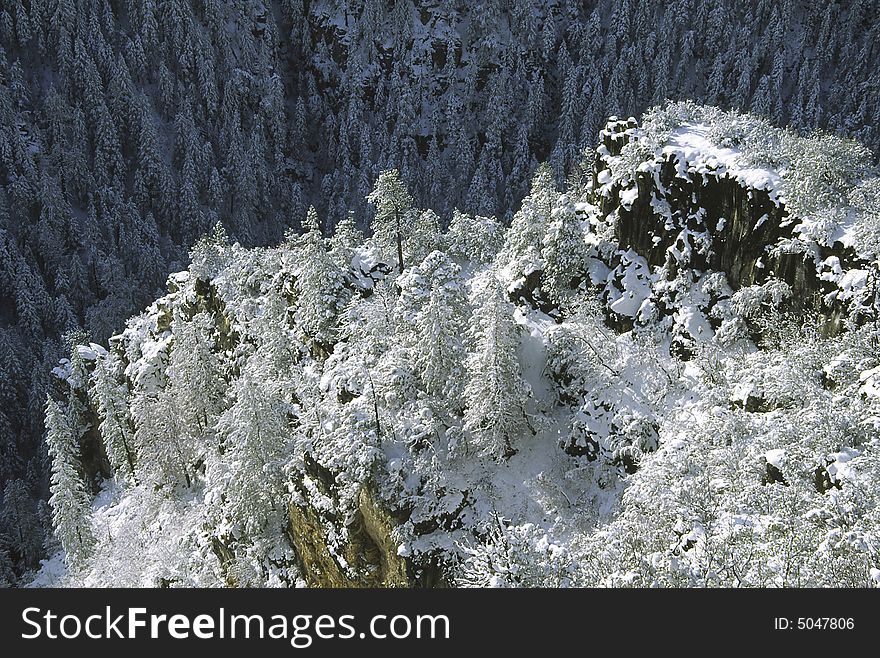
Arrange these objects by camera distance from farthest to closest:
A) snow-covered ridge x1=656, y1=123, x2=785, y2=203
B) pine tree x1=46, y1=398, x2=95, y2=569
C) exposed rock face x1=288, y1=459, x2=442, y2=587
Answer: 1. pine tree x1=46, y1=398, x2=95, y2=569
2. snow-covered ridge x1=656, y1=123, x2=785, y2=203
3. exposed rock face x1=288, y1=459, x2=442, y2=587

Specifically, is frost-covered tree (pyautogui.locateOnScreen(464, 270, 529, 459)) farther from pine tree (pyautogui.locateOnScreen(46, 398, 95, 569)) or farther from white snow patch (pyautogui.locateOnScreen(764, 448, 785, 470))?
pine tree (pyautogui.locateOnScreen(46, 398, 95, 569))

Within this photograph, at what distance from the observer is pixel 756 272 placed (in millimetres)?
35906

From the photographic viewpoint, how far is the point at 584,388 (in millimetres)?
37375

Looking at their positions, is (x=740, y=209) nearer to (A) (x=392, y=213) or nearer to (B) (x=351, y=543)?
(A) (x=392, y=213)

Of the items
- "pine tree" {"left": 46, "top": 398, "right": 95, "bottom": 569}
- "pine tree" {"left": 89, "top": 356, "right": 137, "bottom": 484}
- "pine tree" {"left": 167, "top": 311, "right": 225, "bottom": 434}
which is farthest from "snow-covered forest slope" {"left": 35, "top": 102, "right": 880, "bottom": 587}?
"pine tree" {"left": 89, "top": 356, "right": 137, "bottom": 484}

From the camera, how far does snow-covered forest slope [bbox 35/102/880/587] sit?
25.6 metres

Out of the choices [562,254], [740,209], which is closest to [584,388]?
[562,254]

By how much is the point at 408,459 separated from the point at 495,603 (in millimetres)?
19428

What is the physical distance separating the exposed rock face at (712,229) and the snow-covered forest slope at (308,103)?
73126mm

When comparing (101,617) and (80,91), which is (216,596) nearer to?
(101,617)

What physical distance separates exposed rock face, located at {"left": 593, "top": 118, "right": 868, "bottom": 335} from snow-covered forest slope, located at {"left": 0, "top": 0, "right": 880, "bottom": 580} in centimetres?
7313

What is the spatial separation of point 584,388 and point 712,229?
11.9 meters

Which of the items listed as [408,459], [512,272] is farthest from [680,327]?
[408,459]

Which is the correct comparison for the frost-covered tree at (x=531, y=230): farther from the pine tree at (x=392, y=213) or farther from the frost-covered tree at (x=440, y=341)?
the pine tree at (x=392, y=213)
